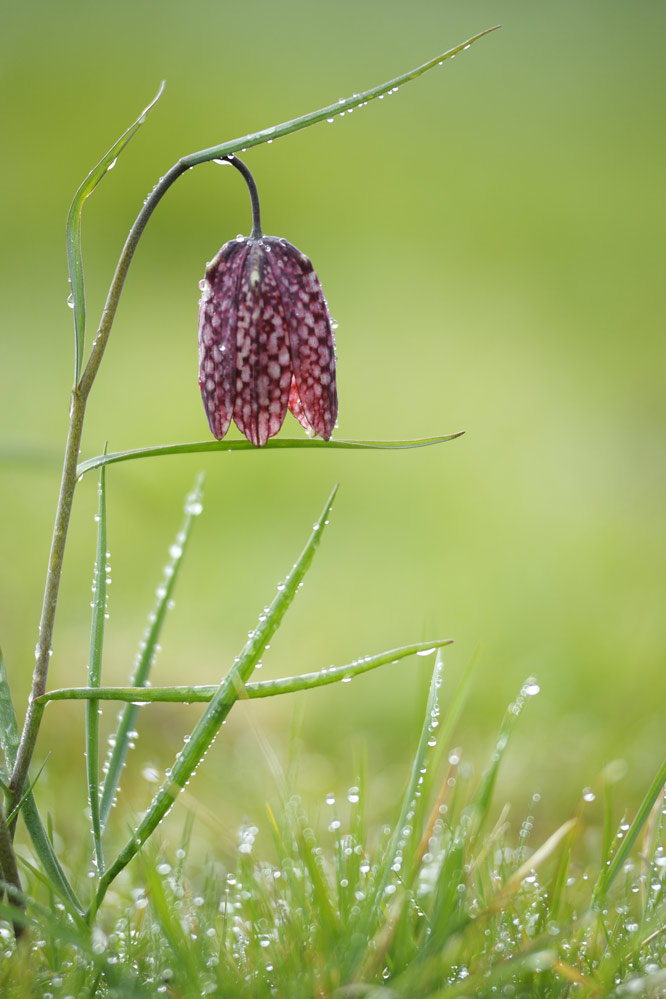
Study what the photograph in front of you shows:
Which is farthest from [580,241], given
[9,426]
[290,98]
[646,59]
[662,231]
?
[9,426]

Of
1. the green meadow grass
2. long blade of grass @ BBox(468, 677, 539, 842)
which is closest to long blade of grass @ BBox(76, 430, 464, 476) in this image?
the green meadow grass

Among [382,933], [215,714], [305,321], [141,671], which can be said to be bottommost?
[382,933]

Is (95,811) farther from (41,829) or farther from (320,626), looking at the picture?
(320,626)

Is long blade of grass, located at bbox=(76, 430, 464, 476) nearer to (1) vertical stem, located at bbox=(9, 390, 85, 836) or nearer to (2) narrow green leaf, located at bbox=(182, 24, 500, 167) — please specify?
(1) vertical stem, located at bbox=(9, 390, 85, 836)

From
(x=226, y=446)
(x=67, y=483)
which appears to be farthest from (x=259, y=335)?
(x=67, y=483)

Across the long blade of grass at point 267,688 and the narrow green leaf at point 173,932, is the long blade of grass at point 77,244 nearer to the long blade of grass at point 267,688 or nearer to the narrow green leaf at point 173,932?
the long blade of grass at point 267,688

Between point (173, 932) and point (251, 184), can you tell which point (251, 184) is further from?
Result: point (173, 932)

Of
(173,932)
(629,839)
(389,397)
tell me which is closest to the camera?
(173,932)
